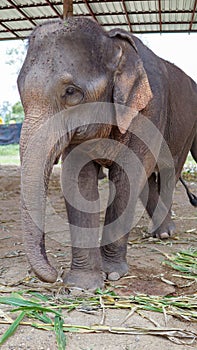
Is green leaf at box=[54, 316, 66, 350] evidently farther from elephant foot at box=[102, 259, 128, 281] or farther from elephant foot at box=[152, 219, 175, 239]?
elephant foot at box=[152, 219, 175, 239]

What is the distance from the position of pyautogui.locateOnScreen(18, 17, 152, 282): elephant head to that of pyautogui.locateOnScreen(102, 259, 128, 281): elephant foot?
0.88 m

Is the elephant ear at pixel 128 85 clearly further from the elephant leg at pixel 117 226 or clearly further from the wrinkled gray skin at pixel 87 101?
the elephant leg at pixel 117 226

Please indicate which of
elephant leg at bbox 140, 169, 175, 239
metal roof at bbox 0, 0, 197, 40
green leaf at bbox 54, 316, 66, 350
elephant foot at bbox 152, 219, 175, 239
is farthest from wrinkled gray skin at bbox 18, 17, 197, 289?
metal roof at bbox 0, 0, 197, 40

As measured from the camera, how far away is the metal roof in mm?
10180

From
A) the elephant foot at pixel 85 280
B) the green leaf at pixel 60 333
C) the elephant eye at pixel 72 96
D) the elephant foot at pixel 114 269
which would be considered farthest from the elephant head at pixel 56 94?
the elephant foot at pixel 114 269

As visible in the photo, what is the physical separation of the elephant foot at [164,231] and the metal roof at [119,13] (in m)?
5.86

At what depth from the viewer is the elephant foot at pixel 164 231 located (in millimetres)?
5086

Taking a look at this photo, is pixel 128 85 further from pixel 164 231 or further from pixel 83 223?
→ pixel 164 231

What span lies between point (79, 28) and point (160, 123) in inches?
40.8

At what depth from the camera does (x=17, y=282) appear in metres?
3.41

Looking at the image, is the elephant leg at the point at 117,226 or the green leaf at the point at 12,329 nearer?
the green leaf at the point at 12,329

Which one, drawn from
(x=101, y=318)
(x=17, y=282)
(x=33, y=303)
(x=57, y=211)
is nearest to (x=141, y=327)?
(x=101, y=318)

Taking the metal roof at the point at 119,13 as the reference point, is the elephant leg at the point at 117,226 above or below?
below

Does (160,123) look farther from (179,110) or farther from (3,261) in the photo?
(3,261)
